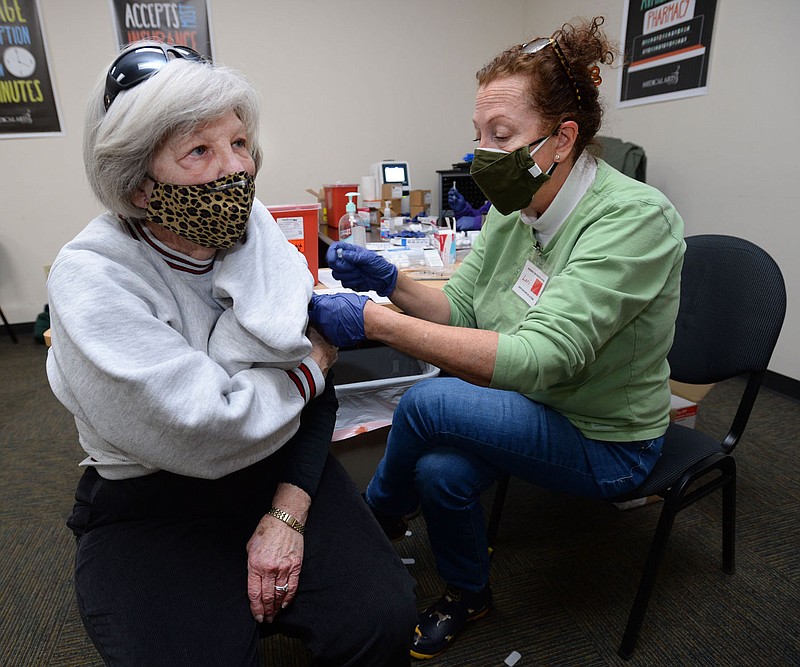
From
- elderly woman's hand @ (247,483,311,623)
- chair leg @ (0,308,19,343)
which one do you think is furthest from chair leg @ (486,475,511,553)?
chair leg @ (0,308,19,343)

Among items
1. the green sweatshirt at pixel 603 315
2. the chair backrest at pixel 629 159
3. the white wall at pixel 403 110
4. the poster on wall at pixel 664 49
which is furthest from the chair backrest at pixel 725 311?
the poster on wall at pixel 664 49

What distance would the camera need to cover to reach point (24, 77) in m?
3.51

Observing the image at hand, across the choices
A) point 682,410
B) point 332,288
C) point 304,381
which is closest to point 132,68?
point 304,381

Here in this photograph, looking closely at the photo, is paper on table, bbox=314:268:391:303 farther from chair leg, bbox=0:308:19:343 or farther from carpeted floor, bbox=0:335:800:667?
chair leg, bbox=0:308:19:343

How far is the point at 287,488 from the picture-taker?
3.42 ft

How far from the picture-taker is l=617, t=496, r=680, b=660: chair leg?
123cm

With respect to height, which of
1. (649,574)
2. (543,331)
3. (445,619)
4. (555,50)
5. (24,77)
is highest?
(24,77)

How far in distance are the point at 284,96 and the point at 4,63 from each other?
183 centimetres

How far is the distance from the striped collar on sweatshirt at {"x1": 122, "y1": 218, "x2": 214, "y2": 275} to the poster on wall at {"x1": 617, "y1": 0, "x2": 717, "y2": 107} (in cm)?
303

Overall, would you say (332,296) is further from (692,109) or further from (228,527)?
(692,109)

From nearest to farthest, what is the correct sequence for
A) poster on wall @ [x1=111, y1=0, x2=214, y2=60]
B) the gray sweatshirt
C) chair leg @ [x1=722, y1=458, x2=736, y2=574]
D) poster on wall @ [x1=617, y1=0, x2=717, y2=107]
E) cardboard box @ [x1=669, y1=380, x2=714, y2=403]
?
the gray sweatshirt, chair leg @ [x1=722, y1=458, x2=736, y2=574], cardboard box @ [x1=669, y1=380, x2=714, y2=403], poster on wall @ [x1=617, y1=0, x2=717, y2=107], poster on wall @ [x1=111, y1=0, x2=214, y2=60]

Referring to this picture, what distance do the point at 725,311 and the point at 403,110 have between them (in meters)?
3.48

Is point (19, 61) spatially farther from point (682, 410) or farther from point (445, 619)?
point (682, 410)

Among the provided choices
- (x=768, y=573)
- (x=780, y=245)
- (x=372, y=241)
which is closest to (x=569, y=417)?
(x=768, y=573)
